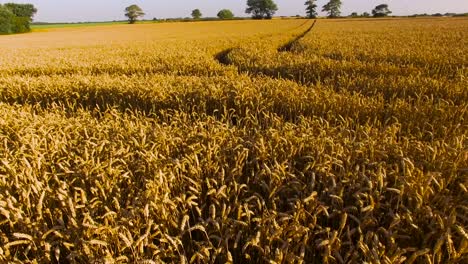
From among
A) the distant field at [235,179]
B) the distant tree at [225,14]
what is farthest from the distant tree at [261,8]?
the distant field at [235,179]

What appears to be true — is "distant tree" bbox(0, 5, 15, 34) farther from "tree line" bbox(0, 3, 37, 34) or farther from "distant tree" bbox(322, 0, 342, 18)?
"distant tree" bbox(322, 0, 342, 18)

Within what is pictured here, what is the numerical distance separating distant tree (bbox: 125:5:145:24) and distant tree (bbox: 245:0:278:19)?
133ft

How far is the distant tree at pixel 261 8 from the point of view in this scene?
120875 millimetres

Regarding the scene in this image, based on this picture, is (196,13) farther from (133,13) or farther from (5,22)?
(5,22)

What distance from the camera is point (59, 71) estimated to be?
12.1 metres

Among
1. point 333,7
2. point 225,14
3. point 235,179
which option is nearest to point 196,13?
point 225,14

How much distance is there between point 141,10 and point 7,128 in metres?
130

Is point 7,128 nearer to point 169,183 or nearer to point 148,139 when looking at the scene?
point 148,139

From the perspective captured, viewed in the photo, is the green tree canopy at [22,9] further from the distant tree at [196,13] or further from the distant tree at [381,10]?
the distant tree at [381,10]

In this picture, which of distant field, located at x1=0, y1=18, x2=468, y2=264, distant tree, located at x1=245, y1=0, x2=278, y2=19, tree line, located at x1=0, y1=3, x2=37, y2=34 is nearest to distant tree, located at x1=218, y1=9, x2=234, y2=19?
distant tree, located at x1=245, y1=0, x2=278, y2=19

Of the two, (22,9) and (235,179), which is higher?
(22,9)

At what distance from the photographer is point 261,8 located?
399 feet

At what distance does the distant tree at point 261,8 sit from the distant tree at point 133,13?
133 ft

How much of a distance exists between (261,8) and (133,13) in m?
47.9
